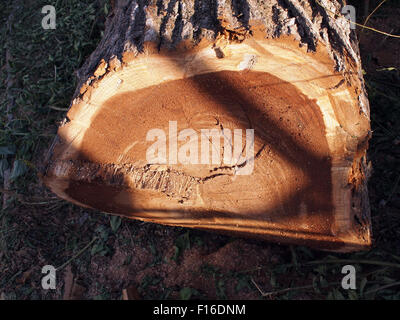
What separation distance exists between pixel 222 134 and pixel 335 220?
60cm

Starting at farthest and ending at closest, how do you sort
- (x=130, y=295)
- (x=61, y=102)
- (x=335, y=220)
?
(x=61, y=102), (x=130, y=295), (x=335, y=220)

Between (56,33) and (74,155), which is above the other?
(56,33)

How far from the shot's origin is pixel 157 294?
181 cm

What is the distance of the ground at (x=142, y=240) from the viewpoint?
5.67 ft

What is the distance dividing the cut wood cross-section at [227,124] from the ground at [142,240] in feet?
0.55

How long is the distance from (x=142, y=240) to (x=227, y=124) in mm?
881

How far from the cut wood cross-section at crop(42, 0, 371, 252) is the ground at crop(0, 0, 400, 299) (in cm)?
17

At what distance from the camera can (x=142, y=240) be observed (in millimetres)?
2008

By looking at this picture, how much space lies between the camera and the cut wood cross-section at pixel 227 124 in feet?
4.22

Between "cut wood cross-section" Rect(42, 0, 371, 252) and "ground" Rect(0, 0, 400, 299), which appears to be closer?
"cut wood cross-section" Rect(42, 0, 371, 252)

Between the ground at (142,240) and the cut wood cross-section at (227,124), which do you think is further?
the ground at (142,240)

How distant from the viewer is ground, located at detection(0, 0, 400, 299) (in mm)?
1728
